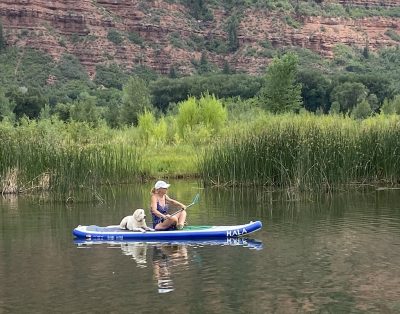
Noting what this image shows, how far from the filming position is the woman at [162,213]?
16.6m

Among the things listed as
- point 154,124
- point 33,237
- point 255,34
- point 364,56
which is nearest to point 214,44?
point 255,34

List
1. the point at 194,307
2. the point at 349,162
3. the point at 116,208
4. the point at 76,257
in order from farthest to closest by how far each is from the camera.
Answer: the point at 349,162 → the point at 116,208 → the point at 76,257 → the point at 194,307

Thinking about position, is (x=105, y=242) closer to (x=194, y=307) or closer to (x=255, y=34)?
(x=194, y=307)

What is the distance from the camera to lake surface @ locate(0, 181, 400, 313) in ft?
36.9

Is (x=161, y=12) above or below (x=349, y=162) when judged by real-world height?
above

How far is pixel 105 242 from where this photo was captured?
16516 mm

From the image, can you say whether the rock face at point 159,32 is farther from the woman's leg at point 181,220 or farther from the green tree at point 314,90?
the woman's leg at point 181,220

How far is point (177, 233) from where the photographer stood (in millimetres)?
16250

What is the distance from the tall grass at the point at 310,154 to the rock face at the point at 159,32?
270 ft

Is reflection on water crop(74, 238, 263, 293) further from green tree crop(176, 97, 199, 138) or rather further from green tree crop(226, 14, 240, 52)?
green tree crop(226, 14, 240, 52)

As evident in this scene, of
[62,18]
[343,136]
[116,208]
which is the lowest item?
[116,208]

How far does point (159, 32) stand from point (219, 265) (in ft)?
354

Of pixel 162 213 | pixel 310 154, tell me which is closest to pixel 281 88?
pixel 310 154

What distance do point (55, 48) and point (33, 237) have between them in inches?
3530
